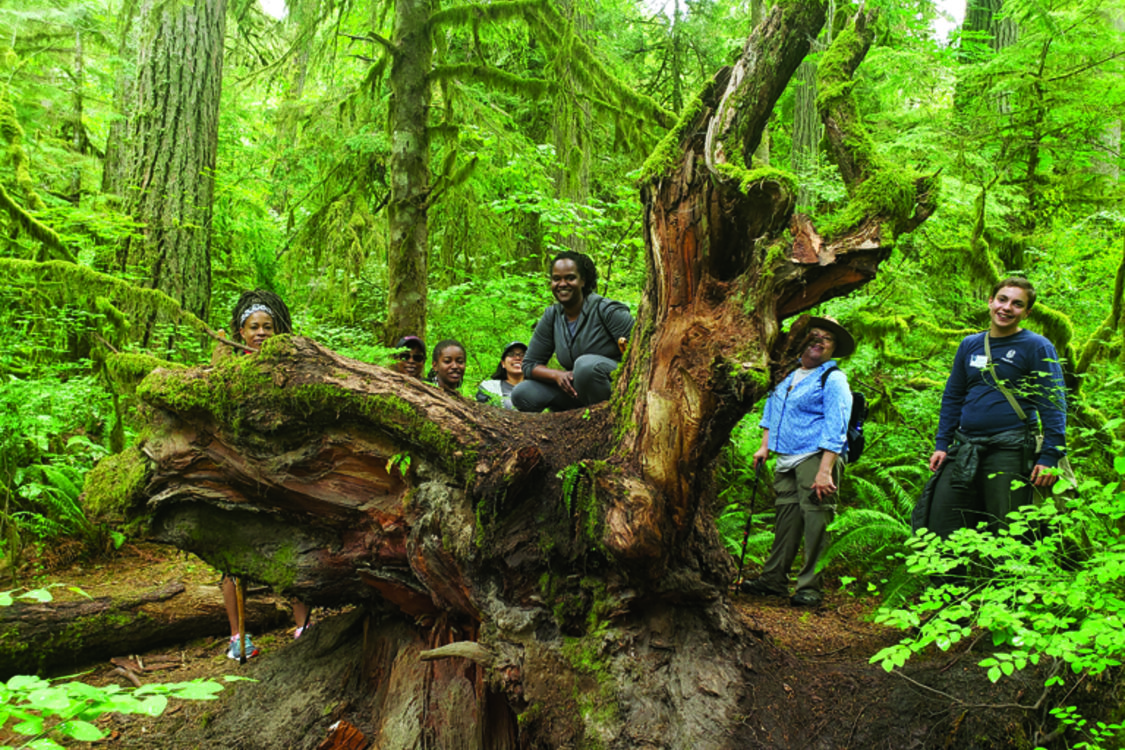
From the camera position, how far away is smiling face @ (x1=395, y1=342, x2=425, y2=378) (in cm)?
610

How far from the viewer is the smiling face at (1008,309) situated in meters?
4.07

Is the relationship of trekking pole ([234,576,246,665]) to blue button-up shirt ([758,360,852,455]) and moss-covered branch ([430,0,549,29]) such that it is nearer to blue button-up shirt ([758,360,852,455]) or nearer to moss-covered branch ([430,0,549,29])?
blue button-up shirt ([758,360,852,455])

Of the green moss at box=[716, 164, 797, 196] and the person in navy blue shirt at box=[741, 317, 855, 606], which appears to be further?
the person in navy blue shirt at box=[741, 317, 855, 606]

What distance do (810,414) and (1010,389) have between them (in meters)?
1.61

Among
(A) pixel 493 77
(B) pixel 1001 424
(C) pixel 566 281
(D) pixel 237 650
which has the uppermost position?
(A) pixel 493 77

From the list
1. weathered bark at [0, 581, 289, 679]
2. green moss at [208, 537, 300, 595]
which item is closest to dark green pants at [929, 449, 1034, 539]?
green moss at [208, 537, 300, 595]

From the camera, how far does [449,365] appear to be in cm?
562

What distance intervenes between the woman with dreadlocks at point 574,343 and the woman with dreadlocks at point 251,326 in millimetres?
2052

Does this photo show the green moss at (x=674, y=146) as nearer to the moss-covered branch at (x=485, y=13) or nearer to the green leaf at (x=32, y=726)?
the green leaf at (x=32, y=726)

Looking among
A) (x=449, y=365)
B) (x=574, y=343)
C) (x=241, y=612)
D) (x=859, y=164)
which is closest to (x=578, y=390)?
(x=574, y=343)

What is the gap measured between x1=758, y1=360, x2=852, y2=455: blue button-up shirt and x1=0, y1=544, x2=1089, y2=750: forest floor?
53.1 inches

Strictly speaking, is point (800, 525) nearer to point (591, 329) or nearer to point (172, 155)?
point (591, 329)

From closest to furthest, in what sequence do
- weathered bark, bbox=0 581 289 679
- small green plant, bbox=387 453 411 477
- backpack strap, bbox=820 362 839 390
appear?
small green plant, bbox=387 453 411 477 < weathered bark, bbox=0 581 289 679 < backpack strap, bbox=820 362 839 390

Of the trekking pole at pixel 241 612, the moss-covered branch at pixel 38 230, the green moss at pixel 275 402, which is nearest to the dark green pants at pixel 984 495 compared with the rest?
the green moss at pixel 275 402
